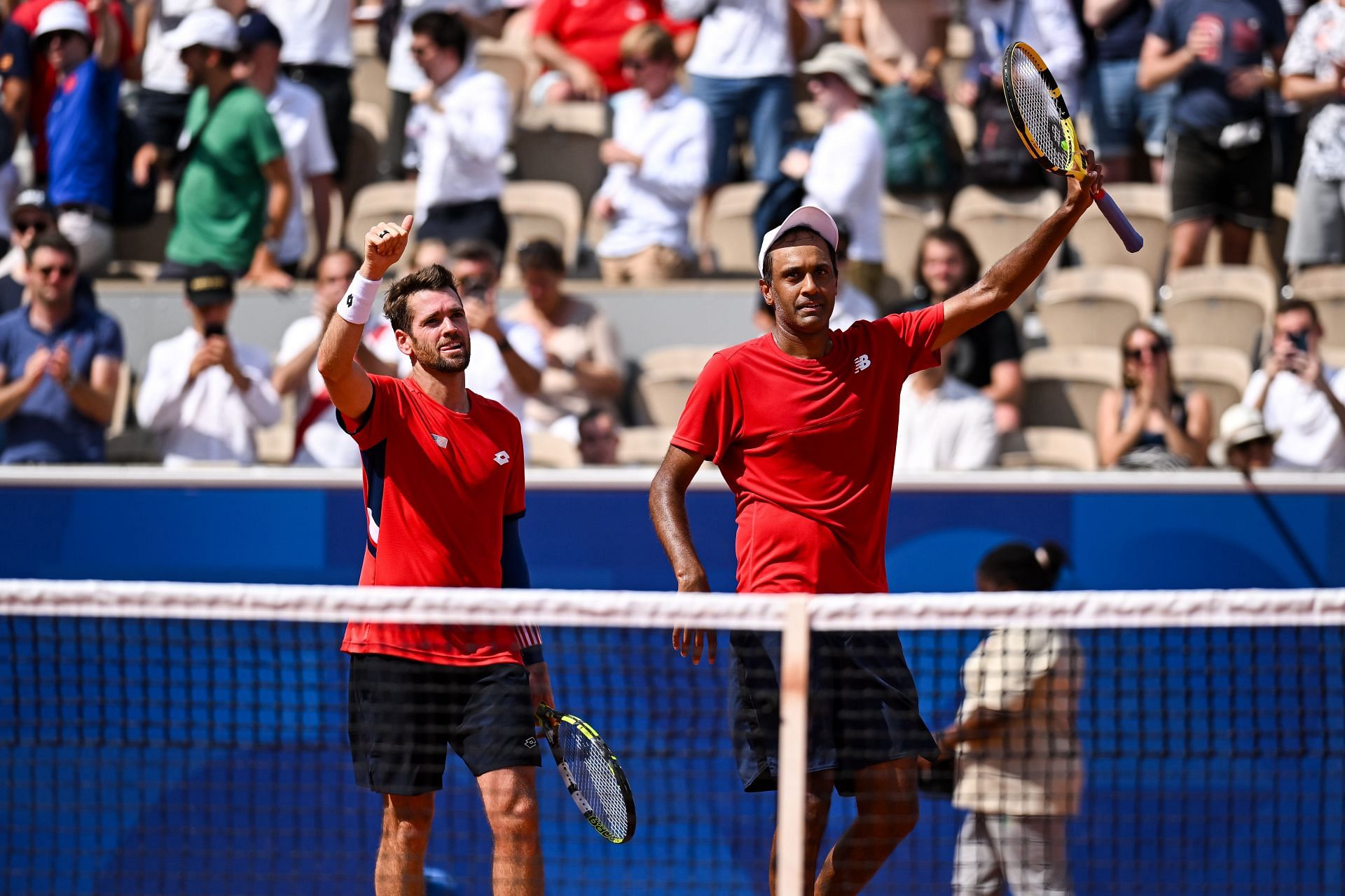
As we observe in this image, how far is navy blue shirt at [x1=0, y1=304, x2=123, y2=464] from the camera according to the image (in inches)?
346

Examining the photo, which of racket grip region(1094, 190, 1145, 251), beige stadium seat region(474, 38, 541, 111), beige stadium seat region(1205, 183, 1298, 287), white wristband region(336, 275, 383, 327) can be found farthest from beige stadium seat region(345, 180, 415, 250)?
racket grip region(1094, 190, 1145, 251)

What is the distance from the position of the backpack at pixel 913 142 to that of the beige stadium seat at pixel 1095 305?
120cm

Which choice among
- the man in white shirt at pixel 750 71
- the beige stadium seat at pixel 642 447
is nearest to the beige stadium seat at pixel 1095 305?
the man in white shirt at pixel 750 71

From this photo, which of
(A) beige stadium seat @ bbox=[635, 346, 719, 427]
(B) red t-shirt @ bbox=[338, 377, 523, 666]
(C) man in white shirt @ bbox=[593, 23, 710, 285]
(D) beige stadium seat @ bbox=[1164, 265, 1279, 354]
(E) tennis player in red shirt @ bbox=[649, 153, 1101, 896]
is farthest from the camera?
(C) man in white shirt @ bbox=[593, 23, 710, 285]

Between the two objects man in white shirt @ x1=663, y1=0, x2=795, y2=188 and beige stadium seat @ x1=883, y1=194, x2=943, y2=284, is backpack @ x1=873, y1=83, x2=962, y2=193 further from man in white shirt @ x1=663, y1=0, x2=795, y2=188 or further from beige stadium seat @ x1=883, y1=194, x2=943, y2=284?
man in white shirt @ x1=663, y1=0, x2=795, y2=188

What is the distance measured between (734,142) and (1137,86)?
8.31ft

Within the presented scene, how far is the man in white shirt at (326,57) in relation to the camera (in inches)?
444

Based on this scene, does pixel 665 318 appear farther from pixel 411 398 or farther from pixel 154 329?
pixel 411 398

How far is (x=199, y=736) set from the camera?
7445mm

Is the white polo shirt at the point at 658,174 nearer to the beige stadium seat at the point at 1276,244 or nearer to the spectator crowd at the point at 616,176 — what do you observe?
the spectator crowd at the point at 616,176

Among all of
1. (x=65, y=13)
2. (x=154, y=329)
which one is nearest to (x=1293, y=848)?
(x=154, y=329)

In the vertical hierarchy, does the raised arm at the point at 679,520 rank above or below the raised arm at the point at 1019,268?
below

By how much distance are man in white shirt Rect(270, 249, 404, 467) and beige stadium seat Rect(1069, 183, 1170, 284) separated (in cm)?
432

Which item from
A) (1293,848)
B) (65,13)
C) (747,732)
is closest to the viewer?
(747,732)
